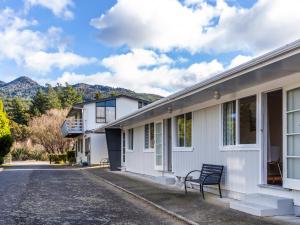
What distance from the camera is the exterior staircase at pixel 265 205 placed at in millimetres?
8602

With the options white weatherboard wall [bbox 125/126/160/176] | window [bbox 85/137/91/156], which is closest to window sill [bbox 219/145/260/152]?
white weatherboard wall [bbox 125/126/160/176]

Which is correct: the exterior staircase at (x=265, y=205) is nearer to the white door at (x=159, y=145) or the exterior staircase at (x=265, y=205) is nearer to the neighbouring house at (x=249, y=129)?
the neighbouring house at (x=249, y=129)

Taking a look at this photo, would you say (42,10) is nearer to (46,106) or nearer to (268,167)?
(268,167)

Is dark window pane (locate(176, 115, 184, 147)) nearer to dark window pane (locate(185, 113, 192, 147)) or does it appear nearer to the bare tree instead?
dark window pane (locate(185, 113, 192, 147))

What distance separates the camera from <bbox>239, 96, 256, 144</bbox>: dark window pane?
1045cm

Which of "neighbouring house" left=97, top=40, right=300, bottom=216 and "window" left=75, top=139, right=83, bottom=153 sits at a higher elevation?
"neighbouring house" left=97, top=40, right=300, bottom=216

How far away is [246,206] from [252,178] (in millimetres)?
1079

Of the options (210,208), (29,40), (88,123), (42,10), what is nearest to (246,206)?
(210,208)

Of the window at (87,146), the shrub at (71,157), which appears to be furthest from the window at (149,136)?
→ the shrub at (71,157)

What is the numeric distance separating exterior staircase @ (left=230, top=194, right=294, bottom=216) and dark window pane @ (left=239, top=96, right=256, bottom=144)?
55.6 inches

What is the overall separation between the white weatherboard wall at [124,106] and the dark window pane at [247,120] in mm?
28742

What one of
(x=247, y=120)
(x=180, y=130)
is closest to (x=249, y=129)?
(x=247, y=120)

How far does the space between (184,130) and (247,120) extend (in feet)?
15.6

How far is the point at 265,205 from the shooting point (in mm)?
9023
